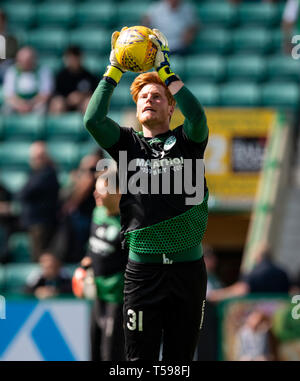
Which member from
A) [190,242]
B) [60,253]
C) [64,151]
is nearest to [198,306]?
[190,242]

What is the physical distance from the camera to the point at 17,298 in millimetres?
8672

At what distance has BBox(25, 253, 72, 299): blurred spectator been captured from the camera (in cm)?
900

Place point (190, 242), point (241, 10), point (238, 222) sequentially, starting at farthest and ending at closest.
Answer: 1. point (241, 10)
2. point (238, 222)
3. point (190, 242)

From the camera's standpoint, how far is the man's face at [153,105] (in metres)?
4.58

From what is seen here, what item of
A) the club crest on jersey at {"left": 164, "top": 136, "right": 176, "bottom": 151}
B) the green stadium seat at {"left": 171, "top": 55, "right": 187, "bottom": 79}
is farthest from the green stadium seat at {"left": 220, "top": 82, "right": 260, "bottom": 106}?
the club crest on jersey at {"left": 164, "top": 136, "right": 176, "bottom": 151}

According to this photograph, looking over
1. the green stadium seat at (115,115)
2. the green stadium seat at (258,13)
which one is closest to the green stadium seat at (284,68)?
the green stadium seat at (258,13)

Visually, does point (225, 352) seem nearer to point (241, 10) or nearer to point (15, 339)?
point (15, 339)

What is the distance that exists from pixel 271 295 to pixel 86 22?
7368mm

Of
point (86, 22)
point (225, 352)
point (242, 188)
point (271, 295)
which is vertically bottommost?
point (225, 352)

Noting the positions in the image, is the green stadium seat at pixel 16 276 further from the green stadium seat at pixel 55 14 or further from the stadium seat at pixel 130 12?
the green stadium seat at pixel 55 14

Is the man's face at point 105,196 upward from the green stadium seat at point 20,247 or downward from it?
upward

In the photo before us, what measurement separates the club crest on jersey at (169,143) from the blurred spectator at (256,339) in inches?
165

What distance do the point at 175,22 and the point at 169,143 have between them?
8.49 meters

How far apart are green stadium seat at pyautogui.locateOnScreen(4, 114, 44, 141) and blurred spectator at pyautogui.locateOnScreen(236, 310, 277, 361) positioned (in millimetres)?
5111
